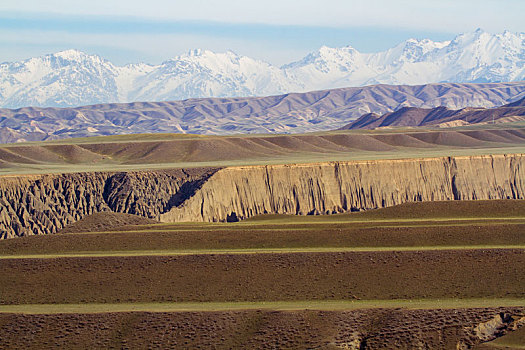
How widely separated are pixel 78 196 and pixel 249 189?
18.6 m

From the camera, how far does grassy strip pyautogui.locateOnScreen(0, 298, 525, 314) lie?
134ft

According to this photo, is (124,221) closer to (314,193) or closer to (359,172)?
(314,193)

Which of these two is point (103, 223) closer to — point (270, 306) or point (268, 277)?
point (268, 277)

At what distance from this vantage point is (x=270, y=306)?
4225 centimetres

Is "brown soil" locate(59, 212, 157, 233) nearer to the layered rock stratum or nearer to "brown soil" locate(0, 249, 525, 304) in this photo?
the layered rock stratum

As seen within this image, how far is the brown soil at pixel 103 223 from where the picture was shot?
64.9 m

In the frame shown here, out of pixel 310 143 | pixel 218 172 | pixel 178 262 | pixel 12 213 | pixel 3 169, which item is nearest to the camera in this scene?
pixel 178 262

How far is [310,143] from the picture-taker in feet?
477

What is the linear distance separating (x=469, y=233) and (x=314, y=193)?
1608 inches

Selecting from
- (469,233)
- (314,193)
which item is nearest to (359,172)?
(314,193)

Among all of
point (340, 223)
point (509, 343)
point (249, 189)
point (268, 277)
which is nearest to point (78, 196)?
point (249, 189)

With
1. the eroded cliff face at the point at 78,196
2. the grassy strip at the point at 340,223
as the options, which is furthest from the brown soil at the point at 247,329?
the eroded cliff face at the point at 78,196

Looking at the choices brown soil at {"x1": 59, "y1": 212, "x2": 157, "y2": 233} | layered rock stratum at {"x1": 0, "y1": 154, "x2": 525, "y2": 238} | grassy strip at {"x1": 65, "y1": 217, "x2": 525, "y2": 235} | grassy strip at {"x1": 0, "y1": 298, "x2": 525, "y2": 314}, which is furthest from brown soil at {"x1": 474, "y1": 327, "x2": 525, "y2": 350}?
layered rock stratum at {"x1": 0, "y1": 154, "x2": 525, "y2": 238}

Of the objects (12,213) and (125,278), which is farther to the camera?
(12,213)
